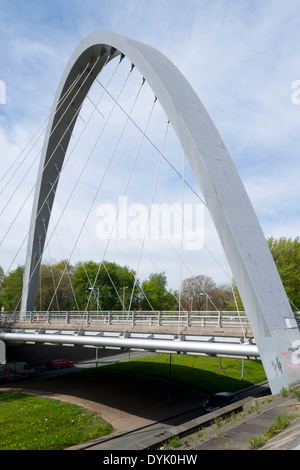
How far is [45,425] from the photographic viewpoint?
53.2 feet

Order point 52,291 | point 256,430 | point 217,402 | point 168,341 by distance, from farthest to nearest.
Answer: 1. point 52,291
2. point 217,402
3. point 168,341
4. point 256,430

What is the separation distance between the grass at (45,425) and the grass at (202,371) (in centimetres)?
850

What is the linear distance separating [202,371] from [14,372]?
1412 centimetres

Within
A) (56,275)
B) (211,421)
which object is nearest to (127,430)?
(211,421)

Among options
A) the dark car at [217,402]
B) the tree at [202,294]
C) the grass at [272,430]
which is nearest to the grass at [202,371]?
the dark car at [217,402]

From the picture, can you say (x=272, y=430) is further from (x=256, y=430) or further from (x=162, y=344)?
(x=162, y=344)

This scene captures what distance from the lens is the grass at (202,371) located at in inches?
1054

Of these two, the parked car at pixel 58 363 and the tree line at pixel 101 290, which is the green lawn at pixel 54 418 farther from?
the tree line at pixel 101 290

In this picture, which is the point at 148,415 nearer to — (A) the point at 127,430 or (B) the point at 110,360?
(A) the point at 127,430

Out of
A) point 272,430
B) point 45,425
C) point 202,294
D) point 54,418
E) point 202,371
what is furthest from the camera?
point 202,294

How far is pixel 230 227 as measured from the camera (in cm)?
1117

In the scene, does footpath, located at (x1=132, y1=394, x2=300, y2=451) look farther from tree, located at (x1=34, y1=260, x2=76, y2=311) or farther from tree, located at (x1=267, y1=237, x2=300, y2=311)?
tree, located at (x1=34, y1=260, x2=76, y2=311)

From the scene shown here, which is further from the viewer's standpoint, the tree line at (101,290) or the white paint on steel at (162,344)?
the tree line at (101,290)

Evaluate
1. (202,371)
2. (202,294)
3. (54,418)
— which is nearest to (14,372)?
(54,418)
